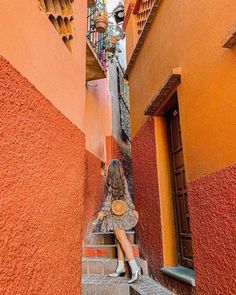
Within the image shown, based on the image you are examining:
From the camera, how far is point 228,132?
2.26 meters

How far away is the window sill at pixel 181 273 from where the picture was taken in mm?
2843

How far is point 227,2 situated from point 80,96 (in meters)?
1.55

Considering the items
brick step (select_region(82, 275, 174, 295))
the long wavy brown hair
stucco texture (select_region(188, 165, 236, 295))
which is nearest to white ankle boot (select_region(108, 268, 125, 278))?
brick step (select_region(82, 275, 174, 295))

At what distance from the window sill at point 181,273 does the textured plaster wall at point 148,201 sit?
0.29 feet

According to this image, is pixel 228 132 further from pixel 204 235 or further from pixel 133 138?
pixel 133 138

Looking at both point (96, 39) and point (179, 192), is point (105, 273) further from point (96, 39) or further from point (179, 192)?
point (96, 39)

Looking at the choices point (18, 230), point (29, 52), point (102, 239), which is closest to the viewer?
point (18, 230)

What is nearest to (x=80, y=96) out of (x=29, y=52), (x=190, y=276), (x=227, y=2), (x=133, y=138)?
(x=29, y=52)

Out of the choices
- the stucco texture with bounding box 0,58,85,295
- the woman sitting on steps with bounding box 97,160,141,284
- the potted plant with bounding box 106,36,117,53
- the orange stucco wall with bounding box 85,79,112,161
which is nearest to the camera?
the stucco texture with bounding box 0,58,85,295

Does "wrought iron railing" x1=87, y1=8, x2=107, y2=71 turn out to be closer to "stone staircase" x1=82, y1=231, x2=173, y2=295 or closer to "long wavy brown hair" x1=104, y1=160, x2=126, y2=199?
"long wavy brown hair" x1=104, y1=160, x2=126, y2=199

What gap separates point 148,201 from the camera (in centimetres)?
425

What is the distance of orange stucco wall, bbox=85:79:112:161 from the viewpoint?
19.4ft

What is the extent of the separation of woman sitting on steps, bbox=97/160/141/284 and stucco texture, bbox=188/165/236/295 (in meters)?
1.42

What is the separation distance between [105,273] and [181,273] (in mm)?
1367
